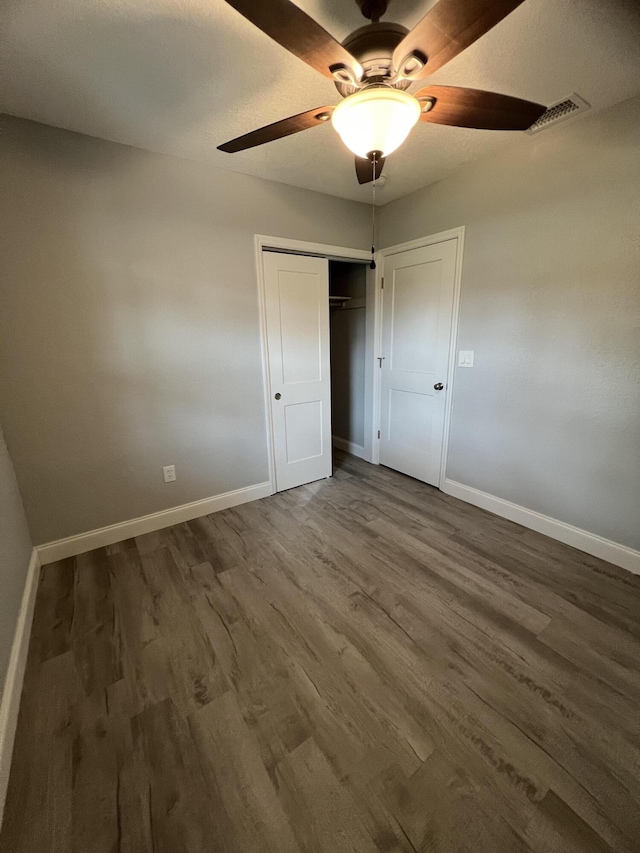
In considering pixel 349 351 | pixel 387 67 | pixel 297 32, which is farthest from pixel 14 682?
pixel 349 351

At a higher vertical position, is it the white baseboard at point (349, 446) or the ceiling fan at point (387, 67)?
the ceiling fan at point (387, 67)

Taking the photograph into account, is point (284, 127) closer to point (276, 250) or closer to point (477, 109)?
point (477, 109)

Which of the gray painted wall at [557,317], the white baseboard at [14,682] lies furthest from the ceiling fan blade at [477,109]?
the white baseboard at [14,682]

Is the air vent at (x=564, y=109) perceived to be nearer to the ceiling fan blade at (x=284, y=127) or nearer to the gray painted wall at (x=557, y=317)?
the gray painted wall at (x=557, y=317)

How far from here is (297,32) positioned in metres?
0.93

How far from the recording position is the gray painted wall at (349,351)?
3582 millimetres

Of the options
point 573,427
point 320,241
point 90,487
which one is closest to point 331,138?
point 320,241

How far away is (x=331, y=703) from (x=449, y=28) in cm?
220

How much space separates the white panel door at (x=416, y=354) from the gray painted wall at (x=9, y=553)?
2881mm

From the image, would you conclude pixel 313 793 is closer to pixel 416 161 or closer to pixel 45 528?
pixel 45 528

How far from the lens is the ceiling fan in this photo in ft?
2.86

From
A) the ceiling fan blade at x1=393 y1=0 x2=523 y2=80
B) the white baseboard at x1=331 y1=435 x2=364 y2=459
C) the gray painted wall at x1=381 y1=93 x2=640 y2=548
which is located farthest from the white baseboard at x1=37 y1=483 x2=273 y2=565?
the ceiling fan blade at x1=393 y1=0 x2=523 y2=80

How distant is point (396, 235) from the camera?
3.01m

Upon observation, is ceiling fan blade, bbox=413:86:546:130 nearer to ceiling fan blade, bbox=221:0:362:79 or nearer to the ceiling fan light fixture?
the ceiling fan light fixture
